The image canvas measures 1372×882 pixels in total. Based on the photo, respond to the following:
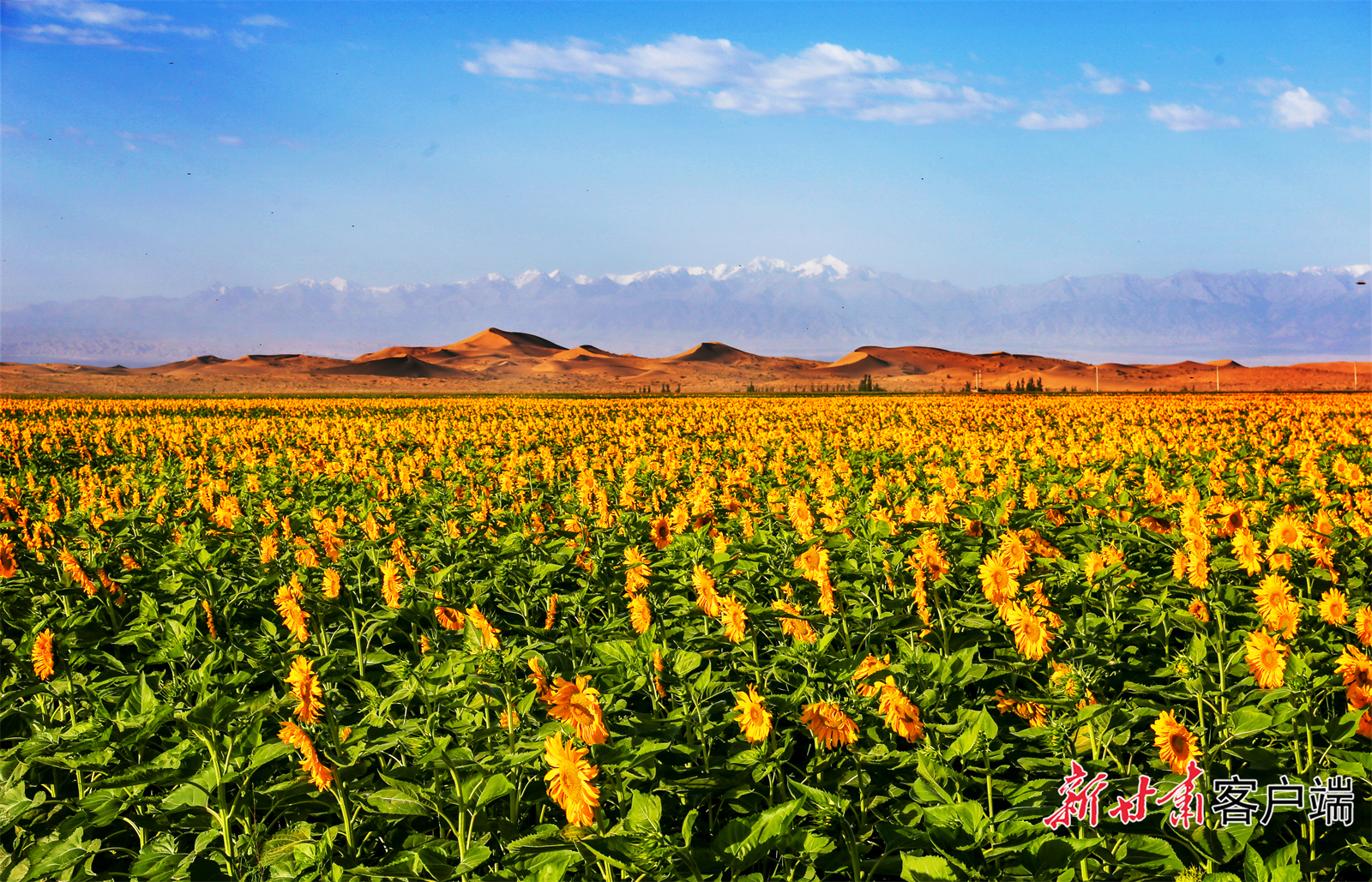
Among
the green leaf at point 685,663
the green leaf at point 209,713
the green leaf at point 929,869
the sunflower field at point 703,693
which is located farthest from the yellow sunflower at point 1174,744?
the green leaf at point 209,713

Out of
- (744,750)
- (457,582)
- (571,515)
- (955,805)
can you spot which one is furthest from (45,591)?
(955,805)

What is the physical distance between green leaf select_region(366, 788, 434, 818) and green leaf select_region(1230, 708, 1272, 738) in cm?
268

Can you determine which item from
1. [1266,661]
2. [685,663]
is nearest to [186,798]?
[685,663]

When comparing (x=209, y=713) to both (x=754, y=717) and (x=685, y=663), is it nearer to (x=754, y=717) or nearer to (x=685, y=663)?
(x=685, y=663)

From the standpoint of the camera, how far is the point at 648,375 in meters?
149

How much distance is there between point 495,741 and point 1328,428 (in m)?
18.5

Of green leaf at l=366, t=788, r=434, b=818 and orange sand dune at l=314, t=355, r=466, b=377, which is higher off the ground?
orange sand dune at l=314, t=355, r=466, b=377

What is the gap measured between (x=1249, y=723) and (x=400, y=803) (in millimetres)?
2875

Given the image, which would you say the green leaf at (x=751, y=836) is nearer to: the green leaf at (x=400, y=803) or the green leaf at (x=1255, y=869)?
the green leaf at (x=400, y=803)

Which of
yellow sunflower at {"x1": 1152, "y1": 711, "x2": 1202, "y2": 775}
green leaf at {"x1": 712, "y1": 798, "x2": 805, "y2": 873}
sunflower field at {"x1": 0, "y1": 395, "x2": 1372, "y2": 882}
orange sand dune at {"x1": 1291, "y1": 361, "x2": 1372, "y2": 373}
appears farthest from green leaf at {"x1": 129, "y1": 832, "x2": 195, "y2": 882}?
orange sand dune at {"x1": 1291, "y1": 361, "x2": 1372, "y2": 373}

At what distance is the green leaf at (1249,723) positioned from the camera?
8.46 ft

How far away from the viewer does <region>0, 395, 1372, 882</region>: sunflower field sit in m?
2.47

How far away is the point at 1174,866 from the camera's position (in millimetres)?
2324

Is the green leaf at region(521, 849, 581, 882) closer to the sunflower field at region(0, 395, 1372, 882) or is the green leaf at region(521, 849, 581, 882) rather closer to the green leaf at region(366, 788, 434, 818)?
the sunflower field at region(0, 395, 1372, 882)
